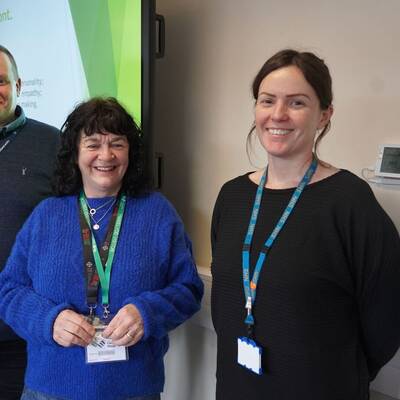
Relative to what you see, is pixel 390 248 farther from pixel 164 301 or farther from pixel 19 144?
pixel 19 144

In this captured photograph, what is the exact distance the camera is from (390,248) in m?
1.00

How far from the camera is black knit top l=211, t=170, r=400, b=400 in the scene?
1.01 m

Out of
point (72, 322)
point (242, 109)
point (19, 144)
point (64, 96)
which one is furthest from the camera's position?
point (64, 96)

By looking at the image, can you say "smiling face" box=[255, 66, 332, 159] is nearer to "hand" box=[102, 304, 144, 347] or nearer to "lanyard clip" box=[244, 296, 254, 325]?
"lanyard clip" box=[244, 296, 254, 325]

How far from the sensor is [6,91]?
1688mm

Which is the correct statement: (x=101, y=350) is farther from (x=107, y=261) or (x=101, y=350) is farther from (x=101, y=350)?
(x=107, y=261)

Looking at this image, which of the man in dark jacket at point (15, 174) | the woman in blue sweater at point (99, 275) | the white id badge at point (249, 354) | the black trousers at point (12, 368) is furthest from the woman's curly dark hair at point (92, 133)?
the black trousers at point (12, 368)

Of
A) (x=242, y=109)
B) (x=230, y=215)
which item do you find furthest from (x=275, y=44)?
(x=230, y=215)

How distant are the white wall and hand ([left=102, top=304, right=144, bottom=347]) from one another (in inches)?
32.9

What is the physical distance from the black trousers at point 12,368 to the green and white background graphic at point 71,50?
1.08 meters

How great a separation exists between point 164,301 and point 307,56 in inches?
31.0

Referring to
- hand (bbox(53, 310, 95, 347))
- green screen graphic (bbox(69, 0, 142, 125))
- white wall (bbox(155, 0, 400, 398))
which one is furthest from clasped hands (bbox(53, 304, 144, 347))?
green screen graphic (bbox(69, 0, 142, 125))

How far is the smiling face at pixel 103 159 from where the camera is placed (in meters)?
1.29

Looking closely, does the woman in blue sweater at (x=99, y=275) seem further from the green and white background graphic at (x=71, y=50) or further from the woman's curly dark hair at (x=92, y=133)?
the green and white background graphic at (x=71, y=50)
